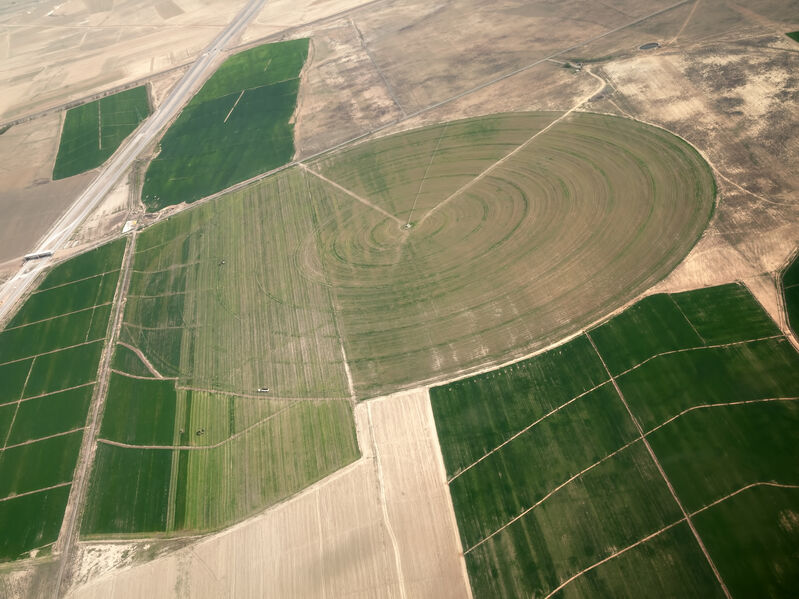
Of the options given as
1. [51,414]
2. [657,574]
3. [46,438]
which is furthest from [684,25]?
[46,438]

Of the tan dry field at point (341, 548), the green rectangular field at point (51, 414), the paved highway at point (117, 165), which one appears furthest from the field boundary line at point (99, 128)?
the tan dry field at point (341, 548)

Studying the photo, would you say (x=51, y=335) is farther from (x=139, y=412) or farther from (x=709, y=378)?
(x=709, y=378)

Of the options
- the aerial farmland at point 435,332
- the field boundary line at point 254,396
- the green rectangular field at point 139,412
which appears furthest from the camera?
the green rectangular field at point 139,412

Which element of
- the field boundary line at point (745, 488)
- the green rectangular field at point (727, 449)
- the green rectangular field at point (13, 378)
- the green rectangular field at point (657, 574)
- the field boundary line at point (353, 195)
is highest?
the field boundary line at point (353, 195)

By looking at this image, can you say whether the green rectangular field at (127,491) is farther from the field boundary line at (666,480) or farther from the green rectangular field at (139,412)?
the field boundary line at (666,480)

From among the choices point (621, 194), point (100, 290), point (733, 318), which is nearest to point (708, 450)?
point (733, 318)

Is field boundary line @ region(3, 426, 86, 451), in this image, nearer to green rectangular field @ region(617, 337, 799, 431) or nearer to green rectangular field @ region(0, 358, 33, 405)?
green rectangular field @ region(0, 358, 33, 405)
